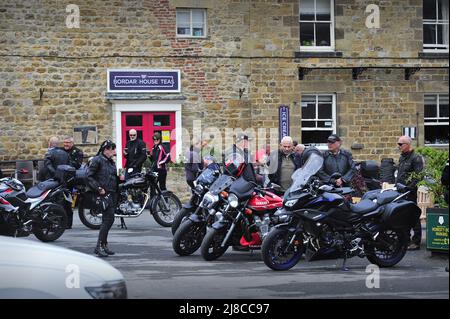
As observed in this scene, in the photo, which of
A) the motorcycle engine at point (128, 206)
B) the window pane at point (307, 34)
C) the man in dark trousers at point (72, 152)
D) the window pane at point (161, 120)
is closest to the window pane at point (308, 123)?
the window pane at point (307, 34)

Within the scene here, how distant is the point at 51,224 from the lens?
53.8ft

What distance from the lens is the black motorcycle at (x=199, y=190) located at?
1523 centimetres

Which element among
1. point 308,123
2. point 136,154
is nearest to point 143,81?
point 136,154

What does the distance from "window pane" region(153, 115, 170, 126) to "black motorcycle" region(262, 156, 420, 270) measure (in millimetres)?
14198

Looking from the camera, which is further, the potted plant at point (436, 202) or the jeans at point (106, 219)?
the jeans at point (106, 219)

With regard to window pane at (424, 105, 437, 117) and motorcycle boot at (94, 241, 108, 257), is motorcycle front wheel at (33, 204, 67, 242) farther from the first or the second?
window pane at (424, 105, 437, 117)

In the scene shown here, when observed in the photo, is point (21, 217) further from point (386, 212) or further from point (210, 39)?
point (210, 39)

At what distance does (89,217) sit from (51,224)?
2.61m

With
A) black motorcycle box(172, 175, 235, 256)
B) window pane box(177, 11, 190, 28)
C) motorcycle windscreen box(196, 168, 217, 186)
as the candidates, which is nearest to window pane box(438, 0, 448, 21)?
window pane box(177, 11, 190, 28)

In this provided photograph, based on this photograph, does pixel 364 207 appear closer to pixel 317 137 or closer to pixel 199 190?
pixel 199 190

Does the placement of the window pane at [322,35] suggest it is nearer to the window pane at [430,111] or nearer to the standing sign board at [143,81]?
the window pane at [430,111]

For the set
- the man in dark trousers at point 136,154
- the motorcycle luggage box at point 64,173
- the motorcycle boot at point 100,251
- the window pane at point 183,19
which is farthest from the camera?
the window pane at point 183,19

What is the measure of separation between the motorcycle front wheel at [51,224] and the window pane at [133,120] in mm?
10472

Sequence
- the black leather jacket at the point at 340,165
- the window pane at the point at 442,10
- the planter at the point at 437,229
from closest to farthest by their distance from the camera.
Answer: the planter at the point at 437,229
the black leather jacket at the point at 340,165
the window pane at the point at 442,10
